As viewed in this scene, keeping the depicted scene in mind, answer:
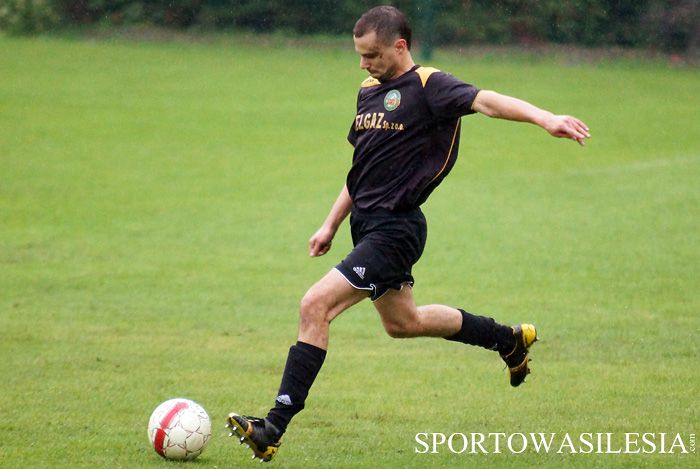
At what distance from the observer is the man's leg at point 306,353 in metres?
6.12

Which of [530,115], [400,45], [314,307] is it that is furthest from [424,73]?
[314,307]

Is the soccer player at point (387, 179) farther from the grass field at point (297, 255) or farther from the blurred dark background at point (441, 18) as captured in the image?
the blurred dark background at point (441, 18)

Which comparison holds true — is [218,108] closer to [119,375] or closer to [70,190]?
[70,190]

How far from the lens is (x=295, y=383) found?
20.5 feet

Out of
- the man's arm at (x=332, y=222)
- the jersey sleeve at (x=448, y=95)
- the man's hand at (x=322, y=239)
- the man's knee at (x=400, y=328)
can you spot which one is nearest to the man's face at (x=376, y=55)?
the jersey sleeve at (x=448, y=95)

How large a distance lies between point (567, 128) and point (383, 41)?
127 cm

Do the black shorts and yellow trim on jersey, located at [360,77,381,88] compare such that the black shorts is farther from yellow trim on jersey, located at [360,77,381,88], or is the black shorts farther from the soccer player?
yellow trim on jersey, located at [360,77,381,88]

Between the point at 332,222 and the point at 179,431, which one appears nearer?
the point at 179,431

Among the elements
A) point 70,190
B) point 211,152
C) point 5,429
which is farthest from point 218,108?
point 5,429

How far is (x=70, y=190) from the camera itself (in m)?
18.0

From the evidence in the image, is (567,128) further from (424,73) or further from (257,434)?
(257,434)

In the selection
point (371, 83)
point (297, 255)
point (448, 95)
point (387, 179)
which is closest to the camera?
point (448, 95)

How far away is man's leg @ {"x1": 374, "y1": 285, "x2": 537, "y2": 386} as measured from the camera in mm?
6898

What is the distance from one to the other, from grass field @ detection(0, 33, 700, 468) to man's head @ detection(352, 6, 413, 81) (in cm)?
210
